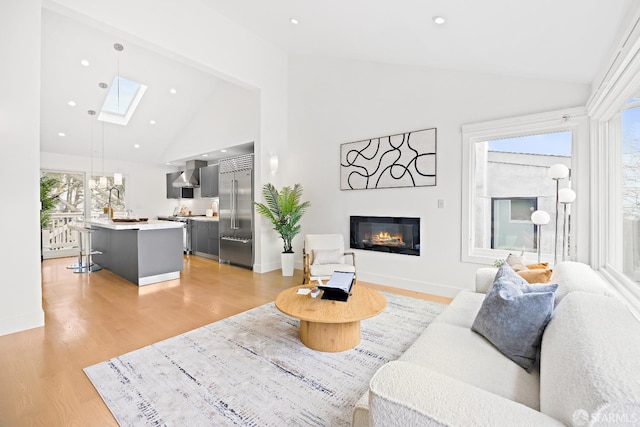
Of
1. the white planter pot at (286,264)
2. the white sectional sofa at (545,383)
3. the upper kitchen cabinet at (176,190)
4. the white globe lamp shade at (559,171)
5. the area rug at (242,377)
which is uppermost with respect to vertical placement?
the upper kitchen cabinet at (176,190)

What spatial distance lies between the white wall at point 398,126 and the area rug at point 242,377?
1.41 m

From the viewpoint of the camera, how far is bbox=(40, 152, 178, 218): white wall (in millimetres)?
7148

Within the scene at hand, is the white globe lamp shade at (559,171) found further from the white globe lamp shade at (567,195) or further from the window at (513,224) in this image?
the window at (513,224)

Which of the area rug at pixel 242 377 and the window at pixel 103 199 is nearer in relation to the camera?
the area rug at pixel 242 377

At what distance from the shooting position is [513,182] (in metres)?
3.53

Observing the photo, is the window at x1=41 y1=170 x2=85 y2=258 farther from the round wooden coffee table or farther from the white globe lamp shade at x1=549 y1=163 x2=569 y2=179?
the white globe lamp shade at x1=549 y1=163 x2=569 y2=179

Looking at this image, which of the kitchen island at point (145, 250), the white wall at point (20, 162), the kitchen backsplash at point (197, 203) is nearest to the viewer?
the white wall at point (20, 162)

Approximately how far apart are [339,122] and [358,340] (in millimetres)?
3469

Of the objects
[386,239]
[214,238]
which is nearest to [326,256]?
[386,239]

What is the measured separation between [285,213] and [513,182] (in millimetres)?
3231

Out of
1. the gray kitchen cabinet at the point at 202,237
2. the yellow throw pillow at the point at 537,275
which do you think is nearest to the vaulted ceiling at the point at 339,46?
the yellow throw pillow at the point at 537,275

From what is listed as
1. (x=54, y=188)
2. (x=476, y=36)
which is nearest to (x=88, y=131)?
(x=54, y=188)

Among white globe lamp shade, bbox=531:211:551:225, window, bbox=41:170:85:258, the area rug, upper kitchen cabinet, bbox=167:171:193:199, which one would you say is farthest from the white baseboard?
upper kitchen cabinet, bbox=167:171:193:199

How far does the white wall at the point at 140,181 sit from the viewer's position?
7148 mm
